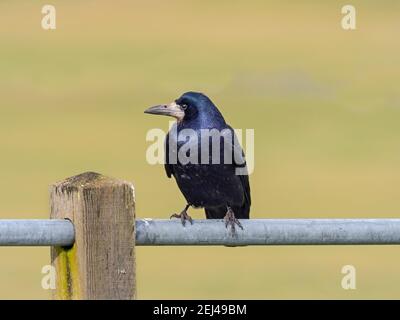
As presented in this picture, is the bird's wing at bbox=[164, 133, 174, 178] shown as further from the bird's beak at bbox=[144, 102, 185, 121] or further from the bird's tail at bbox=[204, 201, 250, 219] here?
the bird's tail at bbox=[204, 201, 250, 219]

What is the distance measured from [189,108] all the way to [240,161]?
47 cm

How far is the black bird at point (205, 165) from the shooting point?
6.68 meters

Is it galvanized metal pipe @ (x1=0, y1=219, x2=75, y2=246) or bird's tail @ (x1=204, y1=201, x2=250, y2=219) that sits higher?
bird's tail @ (x1=204, y1=201, x2=250, y2=219)

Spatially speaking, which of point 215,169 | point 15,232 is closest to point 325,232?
point 15,232

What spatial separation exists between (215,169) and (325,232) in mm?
2899

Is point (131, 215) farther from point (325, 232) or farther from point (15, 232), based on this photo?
point (325, 232)

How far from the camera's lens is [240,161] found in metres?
6.77

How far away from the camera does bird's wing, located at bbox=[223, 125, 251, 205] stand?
6.72 metres

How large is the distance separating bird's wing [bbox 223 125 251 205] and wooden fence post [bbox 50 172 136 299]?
320 centimetres

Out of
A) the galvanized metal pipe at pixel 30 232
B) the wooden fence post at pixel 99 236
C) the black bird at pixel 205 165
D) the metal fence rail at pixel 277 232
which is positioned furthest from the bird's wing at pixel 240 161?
the galvanized metal pipe at pixel 30 232

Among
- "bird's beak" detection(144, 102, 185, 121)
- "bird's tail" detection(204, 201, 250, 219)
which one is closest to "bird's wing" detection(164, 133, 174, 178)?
"bird's beak" detection(144, 102, 185, 121)

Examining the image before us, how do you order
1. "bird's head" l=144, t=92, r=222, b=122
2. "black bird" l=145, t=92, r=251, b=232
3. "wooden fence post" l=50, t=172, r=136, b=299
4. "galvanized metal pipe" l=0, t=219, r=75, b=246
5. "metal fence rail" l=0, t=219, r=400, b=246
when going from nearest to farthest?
"galvanized metal pipe" l=0, t=219, r=75, b=246 → "wooden fence post" l=50, t=172, r=136, b=299 → "metal fence rail" l=0, t=219, r=400, b=246 → "black bird" l=145, t=92, r=251, b=232 → "bird's head" l=144, t=92, r=222, b=122

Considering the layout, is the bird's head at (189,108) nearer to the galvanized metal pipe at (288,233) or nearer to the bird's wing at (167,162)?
the bird's wing at (167,162)

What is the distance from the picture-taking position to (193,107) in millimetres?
6859
